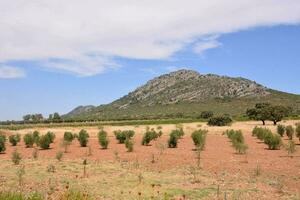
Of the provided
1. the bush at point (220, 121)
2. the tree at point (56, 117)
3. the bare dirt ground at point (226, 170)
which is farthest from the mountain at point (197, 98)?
the bare dirt ground at point (226, 170)

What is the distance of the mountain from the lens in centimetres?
14238

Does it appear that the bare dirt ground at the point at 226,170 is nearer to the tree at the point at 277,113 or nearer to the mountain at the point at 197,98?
the tree at the point at 277,113

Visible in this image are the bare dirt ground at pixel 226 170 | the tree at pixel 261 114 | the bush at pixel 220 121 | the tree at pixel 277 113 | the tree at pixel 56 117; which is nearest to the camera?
the bare dirt ground at pixel 226 170

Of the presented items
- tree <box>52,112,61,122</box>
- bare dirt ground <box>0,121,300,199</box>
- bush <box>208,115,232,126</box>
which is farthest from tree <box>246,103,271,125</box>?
tree <box>52,112,61,122</box>

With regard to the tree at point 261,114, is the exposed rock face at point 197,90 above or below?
above

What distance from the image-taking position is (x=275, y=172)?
78.9ft

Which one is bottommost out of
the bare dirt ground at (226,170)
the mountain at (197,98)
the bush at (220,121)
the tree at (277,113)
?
the bare dirt ground at (226,170)

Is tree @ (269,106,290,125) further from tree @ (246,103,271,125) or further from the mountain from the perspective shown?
the mountain

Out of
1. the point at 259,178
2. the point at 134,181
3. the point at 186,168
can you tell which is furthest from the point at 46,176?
the point at 259,178

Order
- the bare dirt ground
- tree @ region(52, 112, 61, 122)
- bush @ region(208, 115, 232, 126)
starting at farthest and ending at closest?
tree @ region(52, 112, 61, 122)
bush @ region(208, 115, 232, 126)
the bare dirt ground

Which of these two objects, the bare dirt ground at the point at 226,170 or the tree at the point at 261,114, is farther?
the tree at the point at 261,114

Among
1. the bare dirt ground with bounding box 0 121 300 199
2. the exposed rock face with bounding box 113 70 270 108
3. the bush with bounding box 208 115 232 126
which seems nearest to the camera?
the bare dirt ground with bounding box 0 121 300 199

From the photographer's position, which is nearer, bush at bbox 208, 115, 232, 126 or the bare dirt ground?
the bare dirt ground

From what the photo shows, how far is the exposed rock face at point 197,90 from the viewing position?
6486 inches
